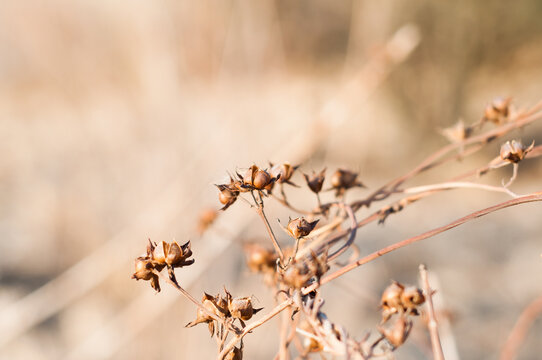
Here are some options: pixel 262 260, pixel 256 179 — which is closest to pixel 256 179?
pixel 256 179

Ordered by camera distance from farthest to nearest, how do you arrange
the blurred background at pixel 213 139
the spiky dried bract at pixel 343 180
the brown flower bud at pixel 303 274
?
the blurred background at pixel 213 139 → the spiky dried bract at pixel 343 180 → the brown flower bud at pixel 303 274

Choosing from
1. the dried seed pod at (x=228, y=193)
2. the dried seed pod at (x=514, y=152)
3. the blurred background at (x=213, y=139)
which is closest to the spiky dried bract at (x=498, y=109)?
the dried seed pod at (x=514, y=152)

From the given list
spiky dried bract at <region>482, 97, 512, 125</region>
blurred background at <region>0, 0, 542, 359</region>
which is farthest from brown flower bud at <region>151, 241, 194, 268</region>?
blurred background at <region>0, 0, 542, 359</region>

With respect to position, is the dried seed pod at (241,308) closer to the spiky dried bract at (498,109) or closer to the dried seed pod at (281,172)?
the dried seed pod at (281,172)

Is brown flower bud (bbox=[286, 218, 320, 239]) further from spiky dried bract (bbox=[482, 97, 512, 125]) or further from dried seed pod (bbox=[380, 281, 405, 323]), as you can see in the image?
spiky dried bract (bbox=[482, 97, 512, 125])

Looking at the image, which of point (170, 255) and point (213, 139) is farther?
point (213, 139)

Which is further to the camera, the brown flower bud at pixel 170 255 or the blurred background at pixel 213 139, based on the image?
the blurred background at pixel 213 139

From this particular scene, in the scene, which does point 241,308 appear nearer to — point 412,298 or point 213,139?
point 412,298
